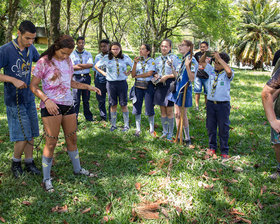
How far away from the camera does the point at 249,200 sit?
365cm

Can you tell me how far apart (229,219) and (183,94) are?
281cm

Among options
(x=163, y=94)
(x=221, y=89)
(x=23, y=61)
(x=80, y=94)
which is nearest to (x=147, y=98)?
(x=163, y=94)

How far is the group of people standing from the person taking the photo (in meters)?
3.56

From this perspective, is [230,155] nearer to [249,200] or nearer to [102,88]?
[249,200]

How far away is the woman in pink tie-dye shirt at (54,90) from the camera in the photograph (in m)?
3.46

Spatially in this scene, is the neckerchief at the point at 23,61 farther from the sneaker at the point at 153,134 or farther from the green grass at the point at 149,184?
the sneaker at the point at 153,134

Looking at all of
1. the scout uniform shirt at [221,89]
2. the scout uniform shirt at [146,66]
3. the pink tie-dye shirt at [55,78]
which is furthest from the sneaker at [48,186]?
the scout uniform shirt at [221,89]

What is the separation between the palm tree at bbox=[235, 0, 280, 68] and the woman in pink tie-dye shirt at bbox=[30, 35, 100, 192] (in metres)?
32.3

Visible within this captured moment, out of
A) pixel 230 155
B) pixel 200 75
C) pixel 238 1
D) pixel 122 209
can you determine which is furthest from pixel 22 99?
pixel 238 1

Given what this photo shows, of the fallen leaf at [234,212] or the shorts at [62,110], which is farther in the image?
the shorts at [62,110]

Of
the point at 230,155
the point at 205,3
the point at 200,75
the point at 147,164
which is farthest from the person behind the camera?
the point at 205,3

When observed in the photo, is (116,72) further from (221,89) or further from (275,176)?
(275,176)

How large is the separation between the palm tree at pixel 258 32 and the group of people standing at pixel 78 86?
97.1 feet

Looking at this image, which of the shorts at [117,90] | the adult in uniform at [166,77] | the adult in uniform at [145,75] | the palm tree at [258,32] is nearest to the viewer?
the adult in uniform at [166,77]
